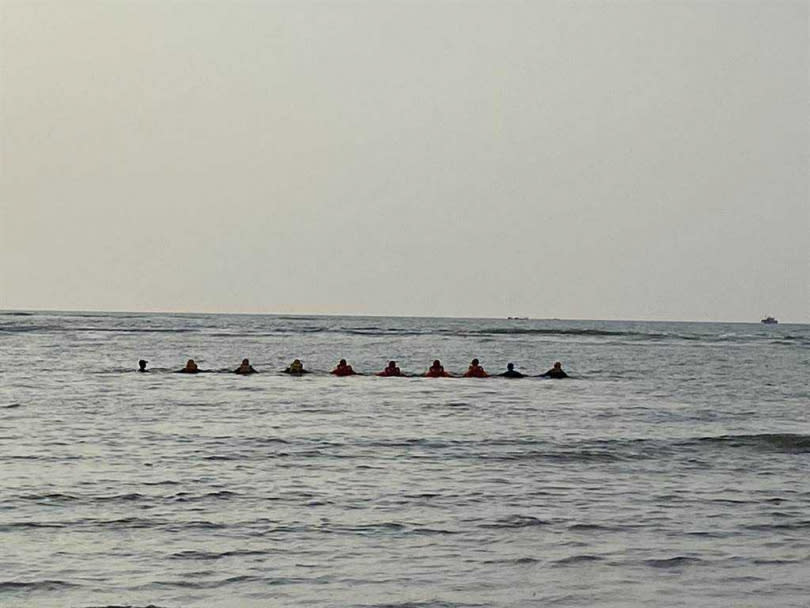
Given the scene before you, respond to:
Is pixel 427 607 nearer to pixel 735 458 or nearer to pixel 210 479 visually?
pixel 210 479

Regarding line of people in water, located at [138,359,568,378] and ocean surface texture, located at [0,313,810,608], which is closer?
ocean surface texture, located at [0,313,810,608]

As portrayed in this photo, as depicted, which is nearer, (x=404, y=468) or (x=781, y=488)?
(x=781, y=488)

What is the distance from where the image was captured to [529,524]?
15.4 metres

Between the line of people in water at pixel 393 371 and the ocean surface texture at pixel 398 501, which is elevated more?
the line of people in water at pixel 393 371

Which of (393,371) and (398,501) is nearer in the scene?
(398,501)

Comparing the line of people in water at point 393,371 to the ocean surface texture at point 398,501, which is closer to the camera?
the ocean surface texture at point 398,501

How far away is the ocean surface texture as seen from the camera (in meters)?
12.1

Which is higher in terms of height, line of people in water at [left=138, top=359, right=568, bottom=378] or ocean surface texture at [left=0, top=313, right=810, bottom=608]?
line of people in water at [left=138, top=359, right=568, bottom=378]

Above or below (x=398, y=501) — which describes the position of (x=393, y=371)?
above

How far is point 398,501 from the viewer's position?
55.6 feet

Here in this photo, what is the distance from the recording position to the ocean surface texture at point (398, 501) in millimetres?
12133

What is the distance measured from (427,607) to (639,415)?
2225 centimetres

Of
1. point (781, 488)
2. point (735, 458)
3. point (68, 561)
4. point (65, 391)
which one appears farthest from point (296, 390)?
point (68, 561)

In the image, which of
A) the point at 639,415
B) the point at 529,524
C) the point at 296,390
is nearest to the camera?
the point at 529,524
